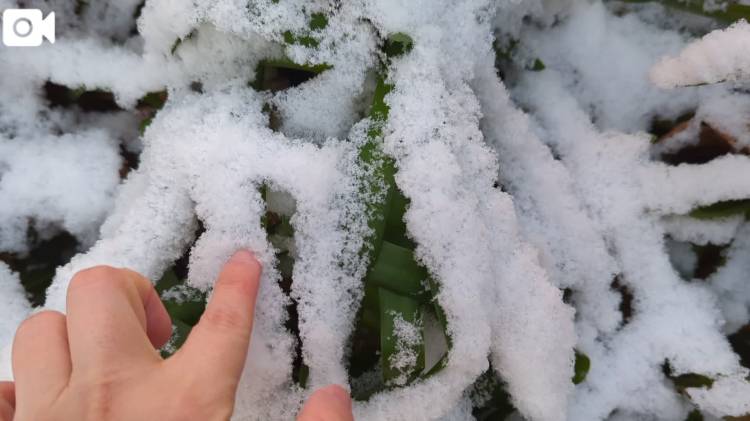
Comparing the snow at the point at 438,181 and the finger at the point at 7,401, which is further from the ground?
the snow at the point at 438,181

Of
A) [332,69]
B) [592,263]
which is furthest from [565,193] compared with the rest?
[332,69]

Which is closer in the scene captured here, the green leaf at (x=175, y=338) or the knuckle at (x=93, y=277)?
the knuckle at (x=93, y=277)

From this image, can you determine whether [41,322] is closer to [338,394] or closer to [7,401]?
[7,401]

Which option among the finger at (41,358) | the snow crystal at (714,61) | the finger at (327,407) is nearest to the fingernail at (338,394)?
the finger at (327,407)

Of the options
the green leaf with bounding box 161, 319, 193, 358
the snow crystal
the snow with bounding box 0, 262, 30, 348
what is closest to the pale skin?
the green leaf with bounding box 161, 319, 193, 358

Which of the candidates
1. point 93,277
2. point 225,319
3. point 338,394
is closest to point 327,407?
point 338,394

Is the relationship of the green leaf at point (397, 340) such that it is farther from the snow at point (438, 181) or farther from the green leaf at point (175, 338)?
the green leaf at point (175, 338)

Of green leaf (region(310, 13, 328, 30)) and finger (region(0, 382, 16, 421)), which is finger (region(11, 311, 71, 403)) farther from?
green leaf (region(310, 13, 328, 30))

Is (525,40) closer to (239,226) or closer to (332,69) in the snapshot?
(332,69)
